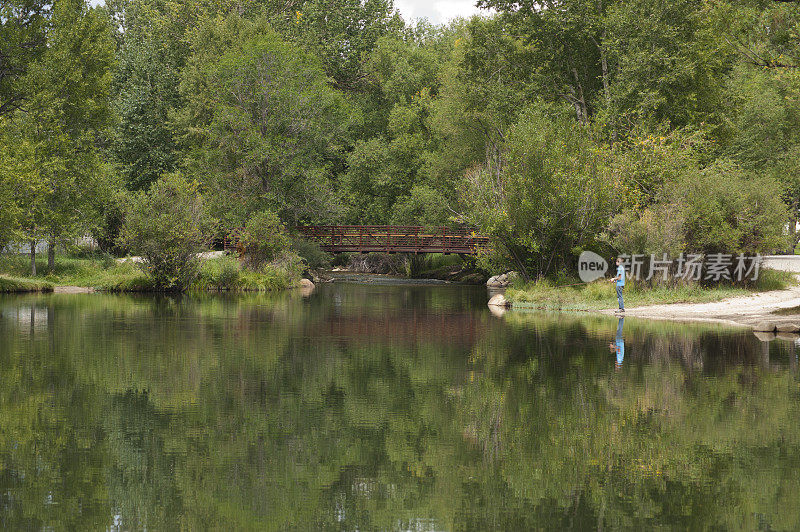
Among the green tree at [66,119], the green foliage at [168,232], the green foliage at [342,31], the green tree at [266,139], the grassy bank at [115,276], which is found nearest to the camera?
the green foliage at [168,232]

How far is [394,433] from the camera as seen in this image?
10.5 meters

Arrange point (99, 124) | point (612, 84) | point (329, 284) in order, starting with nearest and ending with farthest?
point (612, 84) < point (99, 124) < point (329, 284)

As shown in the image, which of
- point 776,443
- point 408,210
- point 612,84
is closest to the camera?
point 776,443

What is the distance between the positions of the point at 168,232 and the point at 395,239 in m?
21.5

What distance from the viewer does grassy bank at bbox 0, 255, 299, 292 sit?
4081cm

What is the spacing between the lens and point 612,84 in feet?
137

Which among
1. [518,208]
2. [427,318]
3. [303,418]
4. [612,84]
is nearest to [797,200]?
[612,84]

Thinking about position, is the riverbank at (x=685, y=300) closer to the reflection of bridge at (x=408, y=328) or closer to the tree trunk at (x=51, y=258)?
the reflection of bridge at (x=408, y=328)

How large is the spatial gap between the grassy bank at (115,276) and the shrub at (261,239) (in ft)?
3.89

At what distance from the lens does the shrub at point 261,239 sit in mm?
45625

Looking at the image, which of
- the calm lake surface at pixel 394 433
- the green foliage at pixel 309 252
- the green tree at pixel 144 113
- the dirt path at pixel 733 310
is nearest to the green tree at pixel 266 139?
the green foliage at pixel 309 252

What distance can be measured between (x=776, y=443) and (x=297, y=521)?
247 inches

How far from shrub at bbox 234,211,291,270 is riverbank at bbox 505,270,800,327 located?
15653 mm

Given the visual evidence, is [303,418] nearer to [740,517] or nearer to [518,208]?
[740,517]
